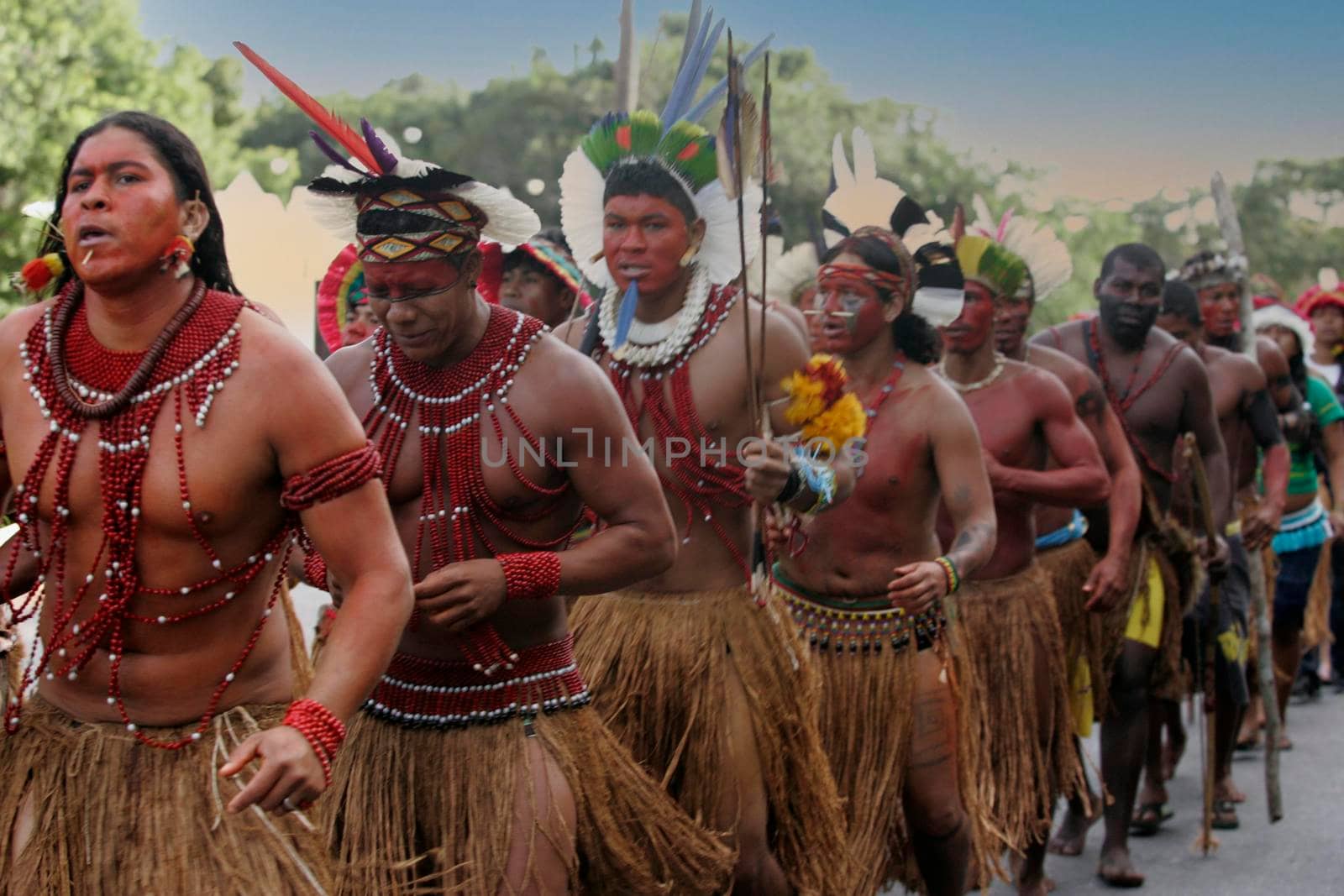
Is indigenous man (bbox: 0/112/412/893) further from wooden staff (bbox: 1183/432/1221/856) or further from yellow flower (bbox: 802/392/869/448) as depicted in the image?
wooden staff (bbox: 1183/432/1221/856)

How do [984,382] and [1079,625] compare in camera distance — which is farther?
[1079,625]

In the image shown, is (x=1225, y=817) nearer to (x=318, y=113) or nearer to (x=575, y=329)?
(x=575, y=329)

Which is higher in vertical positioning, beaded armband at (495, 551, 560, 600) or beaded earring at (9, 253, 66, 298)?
beaded earring at (9, 253, 66, 298)

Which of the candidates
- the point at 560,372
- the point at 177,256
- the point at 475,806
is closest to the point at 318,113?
the point at 560,372

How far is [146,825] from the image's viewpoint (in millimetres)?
3164

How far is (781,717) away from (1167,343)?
3430 mm

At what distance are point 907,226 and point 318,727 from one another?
3671 millimetres

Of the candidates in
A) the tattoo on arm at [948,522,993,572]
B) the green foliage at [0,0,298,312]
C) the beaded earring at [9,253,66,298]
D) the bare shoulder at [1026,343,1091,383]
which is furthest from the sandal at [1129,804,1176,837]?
the green foliage at [0,0,298,312]

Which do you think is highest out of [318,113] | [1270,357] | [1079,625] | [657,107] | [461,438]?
[657,107]

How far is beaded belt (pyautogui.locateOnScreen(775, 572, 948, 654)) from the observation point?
5.63 metres

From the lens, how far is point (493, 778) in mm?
3977

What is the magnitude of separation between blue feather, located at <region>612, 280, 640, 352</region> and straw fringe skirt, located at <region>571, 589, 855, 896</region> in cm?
74

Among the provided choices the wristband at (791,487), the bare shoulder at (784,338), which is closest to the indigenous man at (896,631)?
A: the bare shoulder at (784,338)

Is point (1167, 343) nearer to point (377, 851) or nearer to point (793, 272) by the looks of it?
point (793, 272)
